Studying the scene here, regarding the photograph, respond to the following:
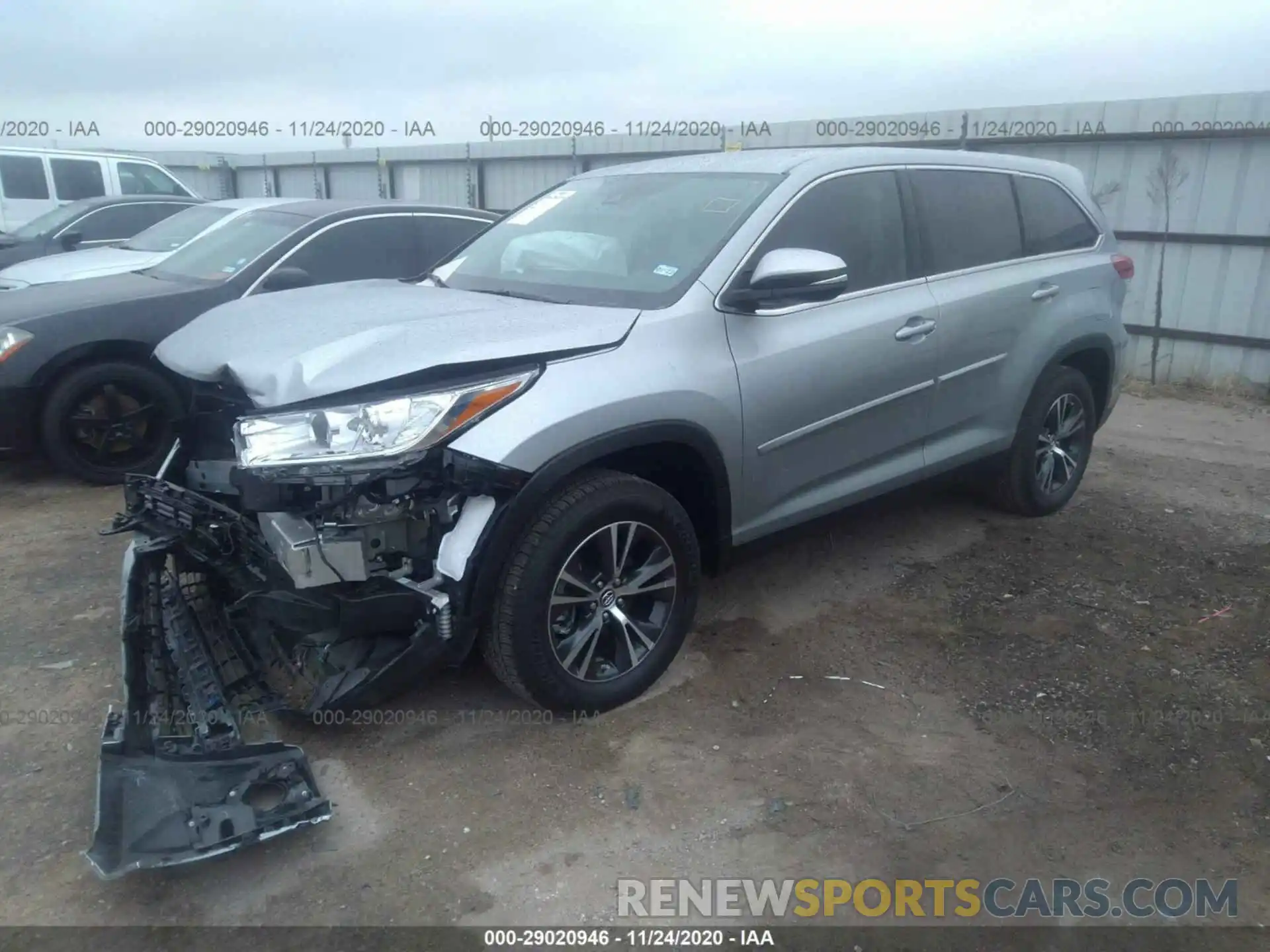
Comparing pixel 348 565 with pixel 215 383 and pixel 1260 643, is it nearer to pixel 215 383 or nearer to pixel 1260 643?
pixel 215 383

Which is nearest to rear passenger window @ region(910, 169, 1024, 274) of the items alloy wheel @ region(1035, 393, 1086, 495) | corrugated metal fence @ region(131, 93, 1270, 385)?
alloy wheel @ region(1035, 393, 1086, 495)

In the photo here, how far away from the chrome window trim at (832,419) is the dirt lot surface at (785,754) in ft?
1.43

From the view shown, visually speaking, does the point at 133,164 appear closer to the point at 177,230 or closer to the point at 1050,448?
the point at 177,230

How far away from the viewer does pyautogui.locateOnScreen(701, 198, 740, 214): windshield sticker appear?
3.76m

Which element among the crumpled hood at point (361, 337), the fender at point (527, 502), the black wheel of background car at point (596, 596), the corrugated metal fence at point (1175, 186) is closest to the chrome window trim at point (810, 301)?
the crumpled hood at point (361, 337)

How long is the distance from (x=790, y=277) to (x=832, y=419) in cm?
68

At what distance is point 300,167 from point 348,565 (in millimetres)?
16303

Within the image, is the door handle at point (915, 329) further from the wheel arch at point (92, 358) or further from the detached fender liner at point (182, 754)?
the wheel arch at point (92, 358)

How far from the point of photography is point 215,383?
319 centimetres

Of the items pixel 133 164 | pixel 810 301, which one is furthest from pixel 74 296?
pixel 133 164

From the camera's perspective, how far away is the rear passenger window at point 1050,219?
191 inches

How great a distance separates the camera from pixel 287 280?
5582mm

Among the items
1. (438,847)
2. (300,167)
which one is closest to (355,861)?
(438,847)

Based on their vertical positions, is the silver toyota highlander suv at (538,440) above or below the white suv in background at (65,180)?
below
